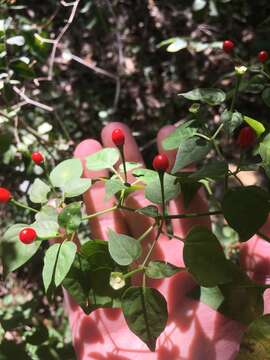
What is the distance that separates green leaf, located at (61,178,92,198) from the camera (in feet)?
2.90

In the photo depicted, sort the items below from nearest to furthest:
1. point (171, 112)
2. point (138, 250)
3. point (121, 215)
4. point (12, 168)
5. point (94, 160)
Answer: point (138, 250), point (94, 160), point (121, 215), point (12, 168), point (171, 112)

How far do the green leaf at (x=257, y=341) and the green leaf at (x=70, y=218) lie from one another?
1.05ft

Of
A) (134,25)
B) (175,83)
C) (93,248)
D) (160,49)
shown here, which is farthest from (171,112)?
(93,248)

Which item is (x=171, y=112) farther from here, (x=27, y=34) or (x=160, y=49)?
(x=27, y=34)

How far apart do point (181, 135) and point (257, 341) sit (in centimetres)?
37

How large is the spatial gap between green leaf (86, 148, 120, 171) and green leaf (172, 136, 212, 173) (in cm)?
19

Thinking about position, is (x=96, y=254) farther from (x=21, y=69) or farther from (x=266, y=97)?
(x=21, y=69)

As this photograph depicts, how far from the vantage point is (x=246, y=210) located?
2.47ft

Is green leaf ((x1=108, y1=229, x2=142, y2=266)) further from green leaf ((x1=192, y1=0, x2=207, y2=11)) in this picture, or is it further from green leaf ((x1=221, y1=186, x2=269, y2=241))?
green leaf ((x1=192, y1=0, x2=207, y2=11))

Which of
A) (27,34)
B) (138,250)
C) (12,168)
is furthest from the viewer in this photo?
(12,168)

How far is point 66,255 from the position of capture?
78 centimetres

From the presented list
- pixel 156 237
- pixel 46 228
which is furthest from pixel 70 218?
pixel 156 237

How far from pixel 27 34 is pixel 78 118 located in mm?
579

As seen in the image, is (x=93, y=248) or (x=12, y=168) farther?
(x=12, y=168)
